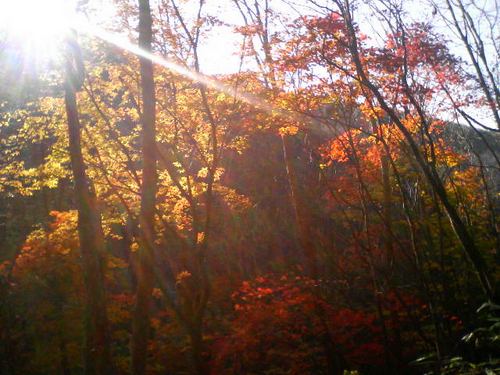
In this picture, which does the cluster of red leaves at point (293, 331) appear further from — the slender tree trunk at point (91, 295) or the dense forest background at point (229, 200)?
the slender tree trunk at point (91, 295)

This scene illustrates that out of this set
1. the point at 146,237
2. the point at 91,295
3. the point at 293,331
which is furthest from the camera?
the point at 293,331

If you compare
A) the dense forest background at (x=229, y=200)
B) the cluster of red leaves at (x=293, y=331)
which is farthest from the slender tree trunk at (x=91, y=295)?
the cluster of red leaves at (x=293, y=331)

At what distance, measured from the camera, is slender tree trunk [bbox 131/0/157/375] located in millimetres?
7305

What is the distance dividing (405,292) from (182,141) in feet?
24.6

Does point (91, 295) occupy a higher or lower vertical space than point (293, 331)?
higher

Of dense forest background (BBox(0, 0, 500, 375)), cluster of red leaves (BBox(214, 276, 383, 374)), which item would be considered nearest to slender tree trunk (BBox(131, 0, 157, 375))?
dense forest background (BBox(0, 0, 500, 375))

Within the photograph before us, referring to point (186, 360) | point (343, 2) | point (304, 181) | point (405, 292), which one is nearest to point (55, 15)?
point (343, 2)

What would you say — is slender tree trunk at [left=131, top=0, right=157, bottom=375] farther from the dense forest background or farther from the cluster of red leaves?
the cluster of red leaves

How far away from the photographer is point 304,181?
2161 cm

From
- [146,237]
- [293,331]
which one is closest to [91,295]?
[146,237]

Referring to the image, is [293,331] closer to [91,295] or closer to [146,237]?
[91,295]

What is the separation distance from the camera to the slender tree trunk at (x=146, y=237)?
24.0 ft

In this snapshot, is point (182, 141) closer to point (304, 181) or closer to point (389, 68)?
point (389, 68)

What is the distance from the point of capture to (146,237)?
737 centimetres
